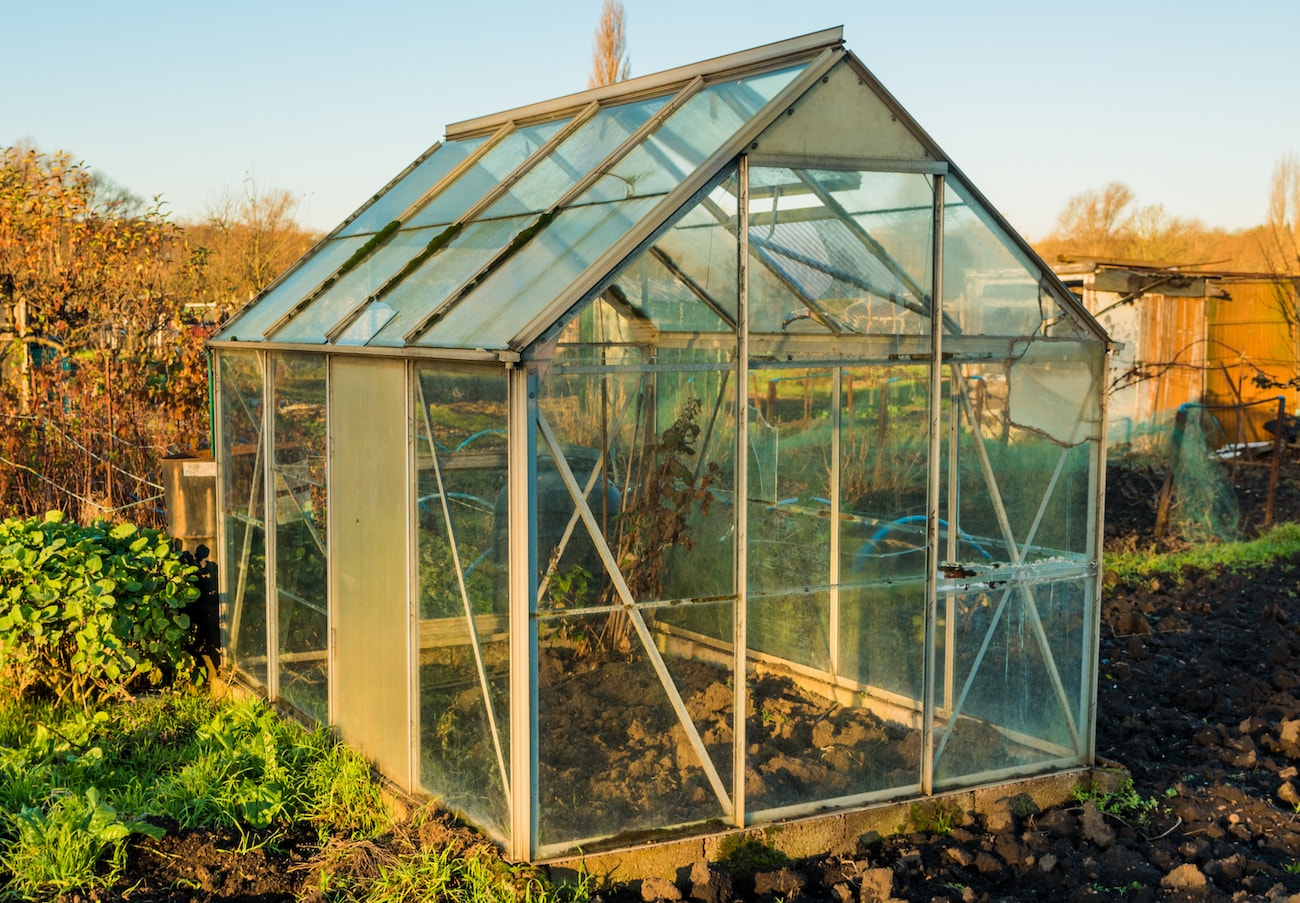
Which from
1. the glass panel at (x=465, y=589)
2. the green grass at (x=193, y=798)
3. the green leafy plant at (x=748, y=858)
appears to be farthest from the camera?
the green leafy plant at (x=748, y=858)

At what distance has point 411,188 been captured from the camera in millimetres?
6789

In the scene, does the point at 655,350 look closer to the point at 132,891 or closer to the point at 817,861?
the point at 817,861

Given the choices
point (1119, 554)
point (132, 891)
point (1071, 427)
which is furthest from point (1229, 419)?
point (132, 891)

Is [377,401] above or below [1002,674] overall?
above

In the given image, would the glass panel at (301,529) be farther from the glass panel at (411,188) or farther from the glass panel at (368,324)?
the glass panel at (411,188)

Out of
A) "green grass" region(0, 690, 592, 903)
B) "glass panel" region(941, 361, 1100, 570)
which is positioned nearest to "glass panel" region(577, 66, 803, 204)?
"glass panel" region(941, 361, 1100, 570)

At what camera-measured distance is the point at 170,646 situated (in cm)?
684

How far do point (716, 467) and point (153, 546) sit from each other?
3411 mm

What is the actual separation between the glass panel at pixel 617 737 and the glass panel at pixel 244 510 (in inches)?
102

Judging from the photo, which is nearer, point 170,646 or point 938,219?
point 938,219

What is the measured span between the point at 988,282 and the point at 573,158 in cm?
190

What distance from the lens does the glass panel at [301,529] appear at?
5.84 meters

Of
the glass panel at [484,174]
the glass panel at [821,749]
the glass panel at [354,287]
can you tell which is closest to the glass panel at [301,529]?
the glass panel at [354,287]

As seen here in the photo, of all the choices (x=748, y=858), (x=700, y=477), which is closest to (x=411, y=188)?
(x=700, y=477)
